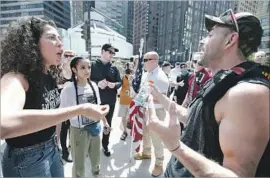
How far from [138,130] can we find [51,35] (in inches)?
88.1

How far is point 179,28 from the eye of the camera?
59.4m

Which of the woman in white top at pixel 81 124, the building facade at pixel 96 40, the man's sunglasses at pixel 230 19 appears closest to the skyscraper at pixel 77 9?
the building facade at pixel 96 40

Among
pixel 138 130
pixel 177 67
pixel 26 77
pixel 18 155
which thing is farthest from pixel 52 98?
pixel 177 67

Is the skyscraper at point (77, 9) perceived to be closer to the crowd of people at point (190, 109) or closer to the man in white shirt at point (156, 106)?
the man in white shirt at point (156, 106)

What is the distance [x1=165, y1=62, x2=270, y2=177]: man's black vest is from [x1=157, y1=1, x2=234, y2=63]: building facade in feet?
134

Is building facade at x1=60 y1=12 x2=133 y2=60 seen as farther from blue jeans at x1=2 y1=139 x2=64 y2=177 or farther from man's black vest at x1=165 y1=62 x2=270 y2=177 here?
man's black vest at x1=165 y1=62 x2=270 y2=177

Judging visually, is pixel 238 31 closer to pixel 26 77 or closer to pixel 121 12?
pixel 26 77

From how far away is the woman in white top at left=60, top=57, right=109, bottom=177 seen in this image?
2.40m

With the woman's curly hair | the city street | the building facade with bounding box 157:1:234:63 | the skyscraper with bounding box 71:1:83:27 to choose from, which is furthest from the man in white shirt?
the building facade with bounding box 157:1:234:63

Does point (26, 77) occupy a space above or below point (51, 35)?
below

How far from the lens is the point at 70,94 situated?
241 centimetres

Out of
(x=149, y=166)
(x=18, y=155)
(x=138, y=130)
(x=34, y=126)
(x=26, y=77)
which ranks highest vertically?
(x=26, y=77)

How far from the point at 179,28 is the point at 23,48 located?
→ 62.3m

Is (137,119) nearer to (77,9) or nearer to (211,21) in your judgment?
(211,21)
